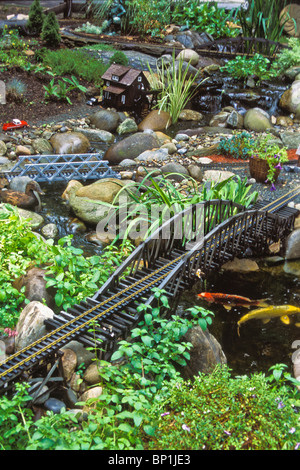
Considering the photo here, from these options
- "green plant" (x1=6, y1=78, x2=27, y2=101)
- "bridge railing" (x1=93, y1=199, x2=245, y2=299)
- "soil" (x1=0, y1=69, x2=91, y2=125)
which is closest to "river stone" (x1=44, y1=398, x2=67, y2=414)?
"bridge railing" (x1=93, y1=199, x2=245, y2=299)

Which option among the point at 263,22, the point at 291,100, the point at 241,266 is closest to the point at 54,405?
the point at 241,266

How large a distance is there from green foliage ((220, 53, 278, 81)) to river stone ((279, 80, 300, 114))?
1308 millimetres

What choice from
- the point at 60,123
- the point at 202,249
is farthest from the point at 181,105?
the point at 202,249

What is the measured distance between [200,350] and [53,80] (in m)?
9.84

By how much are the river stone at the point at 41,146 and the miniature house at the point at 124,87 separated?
2798mm

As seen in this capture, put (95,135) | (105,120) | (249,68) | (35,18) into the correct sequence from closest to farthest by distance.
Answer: (95,135)
(105,120)
(249,68)
(35,18)

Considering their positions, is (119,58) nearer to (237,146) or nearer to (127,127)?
(127,127)

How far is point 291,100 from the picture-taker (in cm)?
1406

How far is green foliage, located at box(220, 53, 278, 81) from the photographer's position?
15055mm

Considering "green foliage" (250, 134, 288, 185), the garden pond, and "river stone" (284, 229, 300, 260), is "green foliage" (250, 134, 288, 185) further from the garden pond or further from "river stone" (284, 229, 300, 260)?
the garden pond

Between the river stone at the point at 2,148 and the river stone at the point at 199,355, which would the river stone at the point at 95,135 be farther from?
the river stone at the point at 199,355

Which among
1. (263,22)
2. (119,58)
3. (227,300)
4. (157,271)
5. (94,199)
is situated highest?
(263,22)

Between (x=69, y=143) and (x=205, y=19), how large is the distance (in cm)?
997

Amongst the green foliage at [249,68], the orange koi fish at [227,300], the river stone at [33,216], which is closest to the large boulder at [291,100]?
the green foliage at [249,68]
